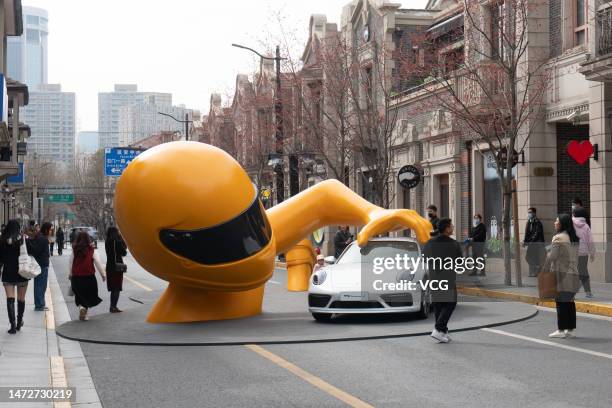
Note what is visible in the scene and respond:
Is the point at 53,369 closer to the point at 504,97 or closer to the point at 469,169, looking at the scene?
the point at 504,97

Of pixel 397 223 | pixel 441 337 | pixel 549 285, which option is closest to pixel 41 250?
pixel 397 223

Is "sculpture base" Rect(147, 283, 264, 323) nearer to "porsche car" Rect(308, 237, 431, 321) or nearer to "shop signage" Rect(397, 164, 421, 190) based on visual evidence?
"porsche car" Rect(308, 237, 431, 321)

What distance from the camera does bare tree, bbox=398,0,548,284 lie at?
22109 millimetres

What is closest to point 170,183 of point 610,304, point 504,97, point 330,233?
point 610,304

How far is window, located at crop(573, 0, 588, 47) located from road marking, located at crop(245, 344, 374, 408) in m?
15.6

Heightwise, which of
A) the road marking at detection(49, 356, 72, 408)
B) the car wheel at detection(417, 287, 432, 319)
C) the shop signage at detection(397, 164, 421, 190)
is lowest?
the road marking at detection(49, 356, 72, 408)

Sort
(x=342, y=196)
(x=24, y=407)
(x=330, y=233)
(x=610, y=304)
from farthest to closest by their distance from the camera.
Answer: (x=330, y=233), (x=342, y=196), (x=610, y=304), (x=24, y=407)

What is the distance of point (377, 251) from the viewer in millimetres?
15906

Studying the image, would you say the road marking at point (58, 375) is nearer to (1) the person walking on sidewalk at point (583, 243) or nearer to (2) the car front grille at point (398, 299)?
(2) the car front grille at point (398, 299)

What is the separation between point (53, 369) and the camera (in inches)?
400

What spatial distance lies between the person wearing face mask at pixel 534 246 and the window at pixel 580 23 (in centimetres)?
515

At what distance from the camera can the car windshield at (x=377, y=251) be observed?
51.5 ft

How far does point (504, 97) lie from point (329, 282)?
34.8ft

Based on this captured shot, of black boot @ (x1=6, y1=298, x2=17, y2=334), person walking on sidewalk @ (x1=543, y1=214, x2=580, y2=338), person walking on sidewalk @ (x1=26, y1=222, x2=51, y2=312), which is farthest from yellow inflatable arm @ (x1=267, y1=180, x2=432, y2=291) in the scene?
black boot @ (x1=6, y1=298, x2=17, y2=334)
